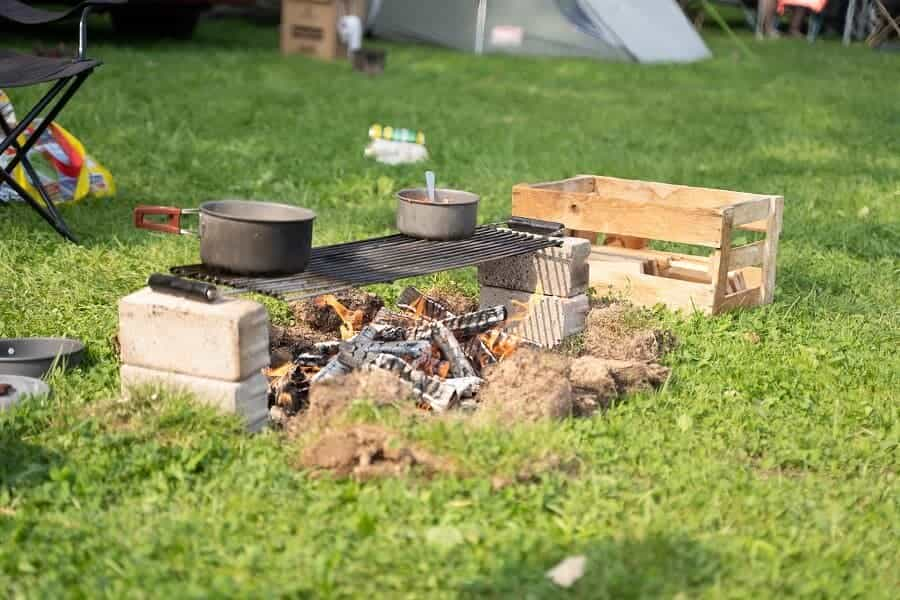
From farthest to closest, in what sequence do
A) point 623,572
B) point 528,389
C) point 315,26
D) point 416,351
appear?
point 315,26 < point 416,351 < point 528,389 < point 623,572

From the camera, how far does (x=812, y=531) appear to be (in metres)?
2.82

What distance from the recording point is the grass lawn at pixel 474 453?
2.55 metres

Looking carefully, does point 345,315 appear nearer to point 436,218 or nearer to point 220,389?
point 436,218

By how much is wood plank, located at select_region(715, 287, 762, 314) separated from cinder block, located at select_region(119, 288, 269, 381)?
7.06 feet

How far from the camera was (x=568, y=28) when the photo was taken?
13.7 m

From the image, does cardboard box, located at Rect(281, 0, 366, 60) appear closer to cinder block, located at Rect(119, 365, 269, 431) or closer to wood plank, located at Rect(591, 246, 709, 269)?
wood plank, located at Rect(591, 246, 709, 269)

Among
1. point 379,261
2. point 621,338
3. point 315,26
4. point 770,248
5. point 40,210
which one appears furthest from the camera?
point 315,26

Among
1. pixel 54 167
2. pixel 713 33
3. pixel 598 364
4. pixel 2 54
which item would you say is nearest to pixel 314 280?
pixel 598 364

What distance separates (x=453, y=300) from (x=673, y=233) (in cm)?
89

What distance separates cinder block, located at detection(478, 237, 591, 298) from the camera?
4.12 meters

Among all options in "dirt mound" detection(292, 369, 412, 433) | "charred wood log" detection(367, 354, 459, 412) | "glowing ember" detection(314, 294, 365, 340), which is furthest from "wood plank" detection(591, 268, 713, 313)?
"dirt mound" detection(292, 369, 412, 433)

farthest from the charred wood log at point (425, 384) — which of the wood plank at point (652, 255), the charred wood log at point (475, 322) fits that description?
the wood plank at point (652, 255)

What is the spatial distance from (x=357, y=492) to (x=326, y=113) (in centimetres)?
669

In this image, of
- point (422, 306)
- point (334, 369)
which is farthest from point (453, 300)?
point (334, 369)
